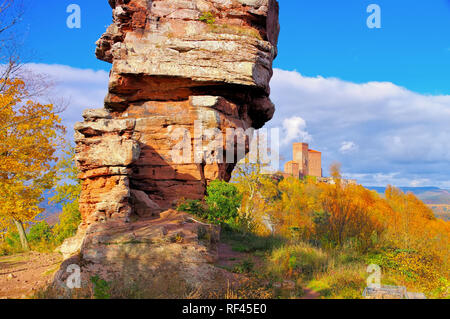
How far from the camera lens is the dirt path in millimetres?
9094

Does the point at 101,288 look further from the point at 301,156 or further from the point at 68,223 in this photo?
the point at 301,156

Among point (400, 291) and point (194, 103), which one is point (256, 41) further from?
point (400, 291)

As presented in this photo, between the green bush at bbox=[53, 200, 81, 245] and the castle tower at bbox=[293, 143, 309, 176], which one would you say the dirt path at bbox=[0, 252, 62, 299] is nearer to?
the green bush at bbox=[53, 200, 81, 245]

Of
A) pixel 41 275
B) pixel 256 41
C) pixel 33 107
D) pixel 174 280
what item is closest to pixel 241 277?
pixel 174 280

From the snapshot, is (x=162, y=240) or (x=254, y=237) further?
(x=254, y=237)

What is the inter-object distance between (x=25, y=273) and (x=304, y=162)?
82.3 meters

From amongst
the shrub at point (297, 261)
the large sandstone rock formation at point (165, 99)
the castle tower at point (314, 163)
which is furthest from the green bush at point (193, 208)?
the castle tower at point (314, 163)

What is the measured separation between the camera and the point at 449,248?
16.7 m

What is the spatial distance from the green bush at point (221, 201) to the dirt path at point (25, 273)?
230 inches

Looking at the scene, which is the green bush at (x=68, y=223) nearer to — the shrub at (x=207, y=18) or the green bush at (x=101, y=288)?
the green bush at (x=101, y=288)

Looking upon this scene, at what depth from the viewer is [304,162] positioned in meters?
88.9

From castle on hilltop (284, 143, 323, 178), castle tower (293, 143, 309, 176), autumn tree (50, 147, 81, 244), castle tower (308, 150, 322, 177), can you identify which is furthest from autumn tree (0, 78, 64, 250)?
castle tower (308, 150, 322, 177)

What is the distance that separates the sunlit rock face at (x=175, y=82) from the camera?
13867 millimetres

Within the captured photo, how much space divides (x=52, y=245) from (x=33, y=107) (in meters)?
7.57
